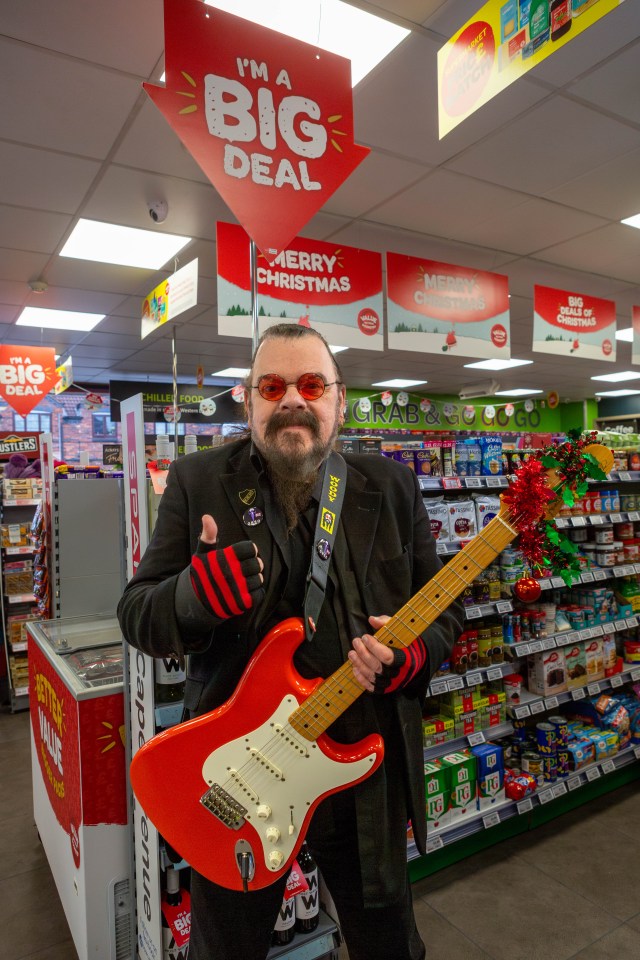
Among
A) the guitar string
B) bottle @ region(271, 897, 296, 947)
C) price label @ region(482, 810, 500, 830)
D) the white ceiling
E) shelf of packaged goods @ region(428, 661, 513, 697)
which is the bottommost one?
price label @ region(482, 810, 500, 830)

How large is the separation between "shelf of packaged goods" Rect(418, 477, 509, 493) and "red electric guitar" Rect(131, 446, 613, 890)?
150 centimetres

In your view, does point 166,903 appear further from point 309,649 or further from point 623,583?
point 623,583

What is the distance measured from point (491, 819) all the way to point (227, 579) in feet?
8.23

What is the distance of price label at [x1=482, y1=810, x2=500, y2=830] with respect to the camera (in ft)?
9.32

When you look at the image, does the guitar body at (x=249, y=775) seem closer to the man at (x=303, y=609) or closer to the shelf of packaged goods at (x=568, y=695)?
the man at (x=303, y=609)

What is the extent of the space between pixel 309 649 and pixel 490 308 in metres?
4.43

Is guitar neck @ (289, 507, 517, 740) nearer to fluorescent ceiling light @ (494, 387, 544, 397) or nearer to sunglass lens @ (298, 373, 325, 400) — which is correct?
sunglass lens @ (298, 373, 325, 400)

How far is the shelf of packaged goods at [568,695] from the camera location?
10.1 ft

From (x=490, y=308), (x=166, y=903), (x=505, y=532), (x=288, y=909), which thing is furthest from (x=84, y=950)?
(x=490, y=308)

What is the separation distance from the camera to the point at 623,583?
3.68 m

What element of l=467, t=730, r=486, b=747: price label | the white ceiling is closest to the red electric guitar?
l=467, t=730, r=486, b=747: price label

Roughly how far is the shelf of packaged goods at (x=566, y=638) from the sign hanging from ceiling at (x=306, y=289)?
223 cm

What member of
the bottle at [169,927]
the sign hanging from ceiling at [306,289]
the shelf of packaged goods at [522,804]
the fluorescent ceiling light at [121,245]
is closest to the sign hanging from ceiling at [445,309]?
the sign hanging from ceiling at [306,289]

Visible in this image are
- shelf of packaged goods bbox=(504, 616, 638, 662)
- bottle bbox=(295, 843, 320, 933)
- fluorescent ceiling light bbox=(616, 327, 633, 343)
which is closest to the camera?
bottle bbox=(295, 843, 320, 933)
